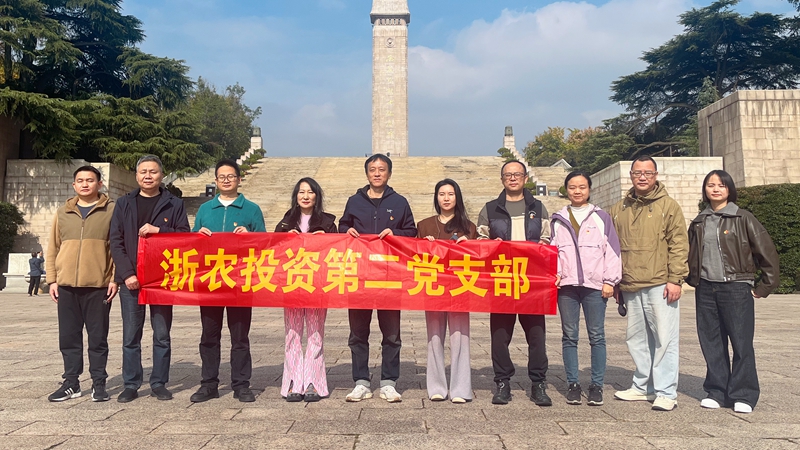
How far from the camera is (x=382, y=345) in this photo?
4.59 metres

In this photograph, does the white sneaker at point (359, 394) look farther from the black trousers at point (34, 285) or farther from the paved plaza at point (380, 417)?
the black trousers at point (34, 285)

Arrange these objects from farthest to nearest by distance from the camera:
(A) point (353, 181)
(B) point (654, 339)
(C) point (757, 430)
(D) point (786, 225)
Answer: (A) point (353, 181), (D) point (786, 225), (B) point (654, 339), (C) point (757, 430)

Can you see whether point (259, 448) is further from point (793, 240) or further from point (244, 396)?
point (793, 240)

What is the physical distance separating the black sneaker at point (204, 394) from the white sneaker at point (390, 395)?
125cm

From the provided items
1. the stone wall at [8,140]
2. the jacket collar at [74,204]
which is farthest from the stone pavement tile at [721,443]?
the stone wall at [8,140]

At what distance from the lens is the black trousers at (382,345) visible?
457cm

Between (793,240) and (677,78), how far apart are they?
19.6 m

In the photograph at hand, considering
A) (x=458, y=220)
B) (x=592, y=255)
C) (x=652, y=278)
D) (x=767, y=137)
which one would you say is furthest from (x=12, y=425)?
(x=767, y=137)

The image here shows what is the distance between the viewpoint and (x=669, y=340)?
14.5 ft

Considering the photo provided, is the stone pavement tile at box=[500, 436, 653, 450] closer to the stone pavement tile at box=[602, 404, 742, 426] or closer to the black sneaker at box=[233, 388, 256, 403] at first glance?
the stone pavement tile at box=[602, 404, 742, 426]

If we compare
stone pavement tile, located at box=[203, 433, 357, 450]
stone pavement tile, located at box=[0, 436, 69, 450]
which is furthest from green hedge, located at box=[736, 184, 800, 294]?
stone pavement tile, located at box=[0, 436, 69, 450]

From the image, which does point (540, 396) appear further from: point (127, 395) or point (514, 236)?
point (127, 395)

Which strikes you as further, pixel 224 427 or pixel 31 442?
pixel 224 427

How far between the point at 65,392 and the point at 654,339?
4.34 metres
